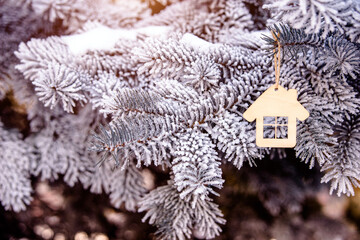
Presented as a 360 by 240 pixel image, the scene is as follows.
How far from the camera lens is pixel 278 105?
0.40 meters

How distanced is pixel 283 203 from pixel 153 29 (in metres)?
0.53

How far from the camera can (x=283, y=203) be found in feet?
2.24

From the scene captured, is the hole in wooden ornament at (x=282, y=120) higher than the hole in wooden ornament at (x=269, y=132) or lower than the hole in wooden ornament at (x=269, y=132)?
higher

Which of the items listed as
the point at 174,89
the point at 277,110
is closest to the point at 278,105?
the point at 277,110

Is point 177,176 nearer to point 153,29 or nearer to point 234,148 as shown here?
point 234,148

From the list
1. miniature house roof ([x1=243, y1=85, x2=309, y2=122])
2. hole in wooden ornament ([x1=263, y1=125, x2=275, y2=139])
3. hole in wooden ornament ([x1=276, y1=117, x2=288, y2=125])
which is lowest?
hole in wooden ornament ([x1=263, y1=125, x2=275, y2=139])

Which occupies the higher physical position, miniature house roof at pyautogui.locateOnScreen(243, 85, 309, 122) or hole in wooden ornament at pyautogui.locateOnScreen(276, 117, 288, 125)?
miniature house roof at pyautogui.locateOnScreen(243, 85, 309, 122)

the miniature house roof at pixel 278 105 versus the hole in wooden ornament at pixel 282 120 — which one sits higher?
the miniature house roof at pixel 278 105

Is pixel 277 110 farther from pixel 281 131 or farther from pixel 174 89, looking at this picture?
pixel 174 89

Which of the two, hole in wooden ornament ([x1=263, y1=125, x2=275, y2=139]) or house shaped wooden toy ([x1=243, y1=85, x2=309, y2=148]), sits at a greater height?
house shaped wooden toy ([x1=243, y1=85, x2=309, y2=148])

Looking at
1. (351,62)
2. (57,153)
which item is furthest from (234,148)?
(57,153)

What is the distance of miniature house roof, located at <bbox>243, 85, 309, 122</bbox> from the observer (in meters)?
0.40

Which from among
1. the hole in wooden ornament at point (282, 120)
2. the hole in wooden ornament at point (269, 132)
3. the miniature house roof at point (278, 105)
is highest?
the miniature house roof at point (278, 105)

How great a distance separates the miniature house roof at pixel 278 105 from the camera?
0.40m
